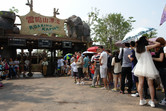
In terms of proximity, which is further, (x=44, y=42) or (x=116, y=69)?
(x=44, y=42)

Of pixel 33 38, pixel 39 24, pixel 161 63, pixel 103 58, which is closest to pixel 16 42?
pixel 33 38

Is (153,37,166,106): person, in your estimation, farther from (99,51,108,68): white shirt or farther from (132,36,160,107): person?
(99,51,108,68): white shirt

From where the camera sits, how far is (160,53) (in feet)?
13.3

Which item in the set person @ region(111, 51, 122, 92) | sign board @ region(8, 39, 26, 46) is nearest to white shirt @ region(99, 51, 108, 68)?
person @ region(111, 51, 122, 92)

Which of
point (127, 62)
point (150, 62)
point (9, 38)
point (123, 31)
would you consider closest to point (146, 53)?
point (150, 62)

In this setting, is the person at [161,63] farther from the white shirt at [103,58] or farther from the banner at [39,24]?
the banner at [39,24]

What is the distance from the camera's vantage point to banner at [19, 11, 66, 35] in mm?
14289

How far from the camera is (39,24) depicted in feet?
49.5

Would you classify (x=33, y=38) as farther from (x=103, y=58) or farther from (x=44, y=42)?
(x=103, y=58)

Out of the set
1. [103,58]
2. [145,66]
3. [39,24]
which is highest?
[39,24]

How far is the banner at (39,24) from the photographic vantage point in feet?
46.9

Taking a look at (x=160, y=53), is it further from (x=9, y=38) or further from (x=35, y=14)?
(x=35, y=14)

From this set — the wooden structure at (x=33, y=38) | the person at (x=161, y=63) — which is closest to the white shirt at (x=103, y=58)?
the person at (x=161, y=63)

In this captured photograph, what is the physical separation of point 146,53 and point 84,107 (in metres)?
2.31
